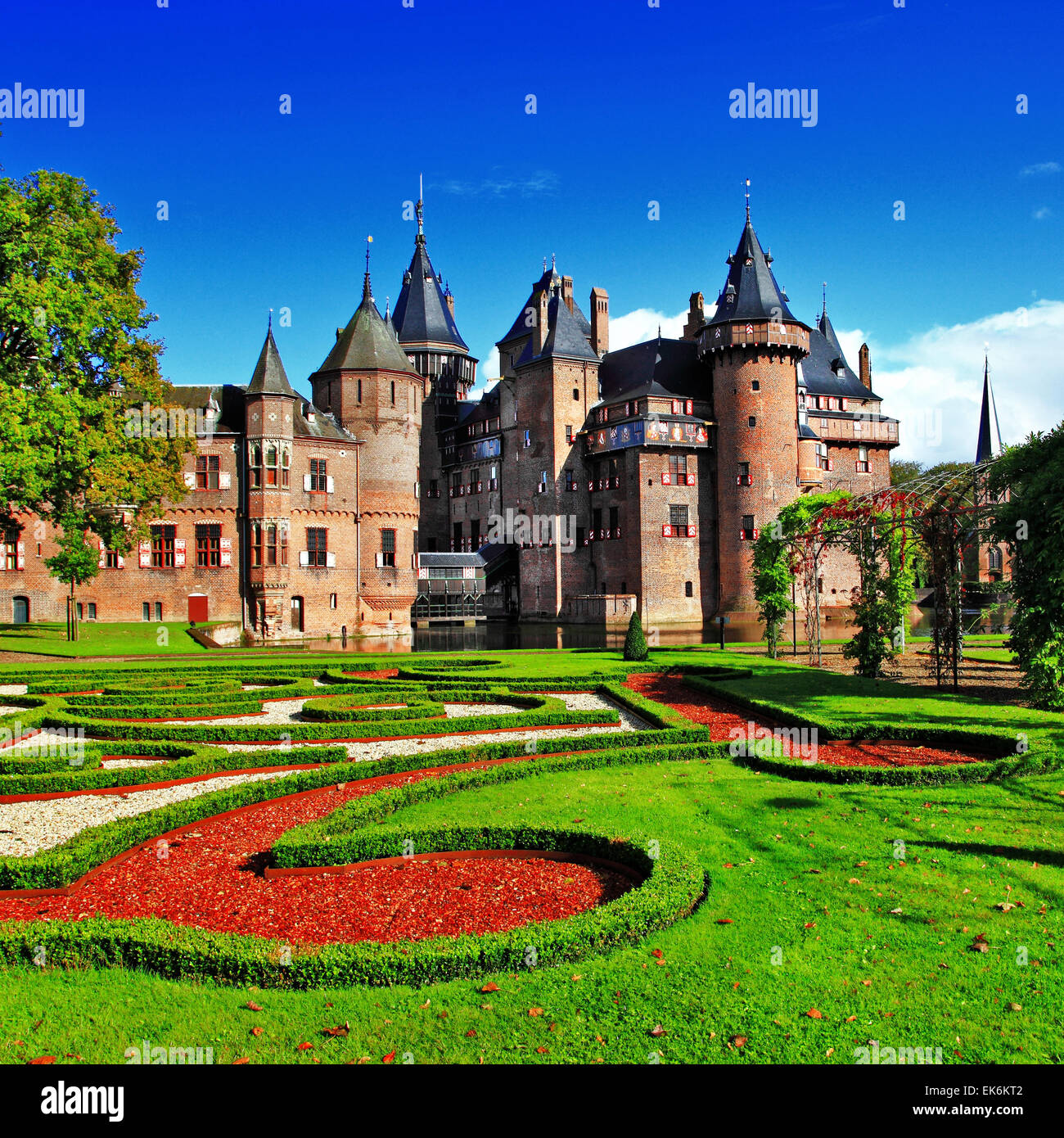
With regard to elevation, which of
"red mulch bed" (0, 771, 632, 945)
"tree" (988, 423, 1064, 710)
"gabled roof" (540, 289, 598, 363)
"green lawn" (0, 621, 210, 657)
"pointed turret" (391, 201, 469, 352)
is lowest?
"red mulch bed" (0, 771, 632, 945)

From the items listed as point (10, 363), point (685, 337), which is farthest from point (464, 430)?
point (10, 363)

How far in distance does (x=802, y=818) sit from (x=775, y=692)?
8610 mm

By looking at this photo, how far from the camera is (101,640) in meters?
32.8

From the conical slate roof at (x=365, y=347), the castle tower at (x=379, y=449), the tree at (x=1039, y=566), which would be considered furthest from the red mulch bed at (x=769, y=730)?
the conical slate roof at (x=365, y=347)

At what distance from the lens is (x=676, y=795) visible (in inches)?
391

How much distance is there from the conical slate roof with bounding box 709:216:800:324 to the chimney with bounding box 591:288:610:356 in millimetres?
11495

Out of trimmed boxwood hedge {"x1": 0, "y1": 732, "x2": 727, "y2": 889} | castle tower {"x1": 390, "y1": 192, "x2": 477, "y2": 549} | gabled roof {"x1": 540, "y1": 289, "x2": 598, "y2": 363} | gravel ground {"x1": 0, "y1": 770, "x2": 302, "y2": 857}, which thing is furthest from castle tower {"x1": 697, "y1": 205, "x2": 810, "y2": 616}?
gravel ground {"x1": 0, "y1": 770, "x2": 302, "y2": 857}

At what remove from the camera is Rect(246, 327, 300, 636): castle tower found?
43.0 meters

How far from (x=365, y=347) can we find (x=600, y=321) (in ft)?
64.5

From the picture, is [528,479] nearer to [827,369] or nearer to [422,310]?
[422,310]

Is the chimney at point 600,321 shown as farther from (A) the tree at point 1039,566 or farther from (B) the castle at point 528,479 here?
(A) the tree at point 1039,566

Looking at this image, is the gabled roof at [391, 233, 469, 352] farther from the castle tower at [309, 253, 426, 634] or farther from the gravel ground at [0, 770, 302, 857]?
the gravel ground at [0, 770, 302, 857]

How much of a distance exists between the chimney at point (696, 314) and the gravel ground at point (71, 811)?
55905 millimetres
